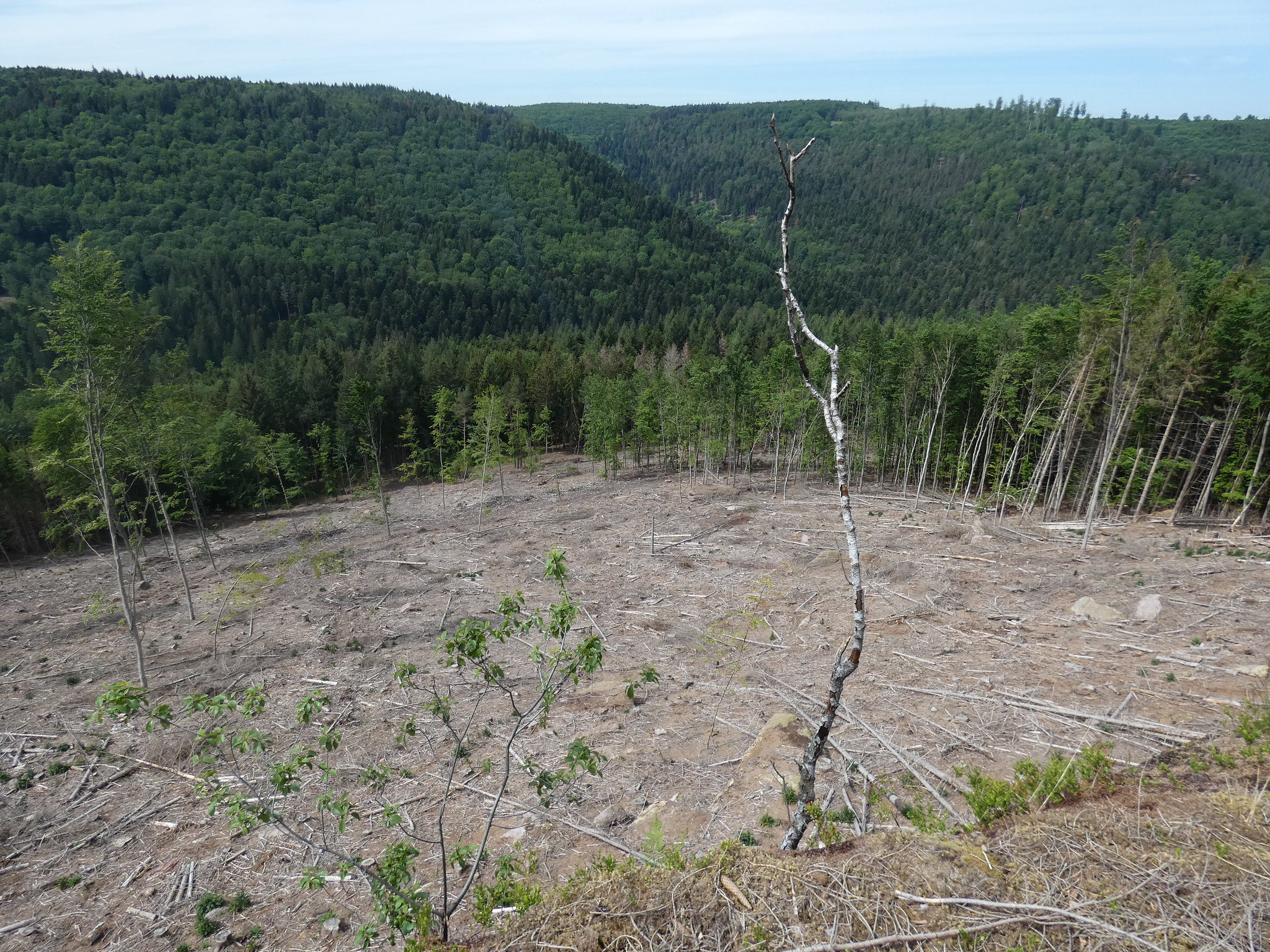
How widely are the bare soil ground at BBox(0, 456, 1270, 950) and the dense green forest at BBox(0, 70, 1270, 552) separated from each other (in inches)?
152

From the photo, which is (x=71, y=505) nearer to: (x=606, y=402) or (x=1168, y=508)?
(x=606, y=402)

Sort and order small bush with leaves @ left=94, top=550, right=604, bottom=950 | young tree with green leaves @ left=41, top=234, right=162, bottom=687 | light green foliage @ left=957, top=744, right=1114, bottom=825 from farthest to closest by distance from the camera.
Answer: young tree with green leaves @ left=41, top=234, right=162, bottom=687 < light green foliage @ left=957, top=744, right=1114, bottom=825 < small bush with leaves @ left=94, top=550, right=604, bottom=950

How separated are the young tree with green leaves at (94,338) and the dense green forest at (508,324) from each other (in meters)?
0.08

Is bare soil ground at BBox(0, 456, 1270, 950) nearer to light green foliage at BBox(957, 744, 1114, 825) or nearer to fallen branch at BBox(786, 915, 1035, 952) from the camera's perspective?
light green foliage at BBox(957, 744, 1114, 825)

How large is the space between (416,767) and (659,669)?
5979mm

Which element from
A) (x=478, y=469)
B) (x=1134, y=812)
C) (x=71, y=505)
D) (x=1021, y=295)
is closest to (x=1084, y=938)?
(x=1134, y=812)

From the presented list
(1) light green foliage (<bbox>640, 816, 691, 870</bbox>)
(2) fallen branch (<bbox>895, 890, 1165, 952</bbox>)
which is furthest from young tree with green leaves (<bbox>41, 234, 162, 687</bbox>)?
(2) fallen branch (<bbox>895, 890, 1165, 952</bbox>)

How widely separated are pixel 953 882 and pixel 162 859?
428 inches

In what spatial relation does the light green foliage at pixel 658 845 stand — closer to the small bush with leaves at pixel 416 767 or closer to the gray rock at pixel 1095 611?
the small bush with leaves at pixel 416 767

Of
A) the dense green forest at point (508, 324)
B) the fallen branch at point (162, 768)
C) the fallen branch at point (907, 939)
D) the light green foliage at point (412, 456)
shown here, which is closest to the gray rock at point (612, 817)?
the fallen branch at point (907, 939)

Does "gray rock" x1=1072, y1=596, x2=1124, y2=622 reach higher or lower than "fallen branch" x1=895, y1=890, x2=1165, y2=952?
lower

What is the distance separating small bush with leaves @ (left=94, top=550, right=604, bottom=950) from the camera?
488 centimetres

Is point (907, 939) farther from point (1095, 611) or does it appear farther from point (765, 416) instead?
point (765, 416)

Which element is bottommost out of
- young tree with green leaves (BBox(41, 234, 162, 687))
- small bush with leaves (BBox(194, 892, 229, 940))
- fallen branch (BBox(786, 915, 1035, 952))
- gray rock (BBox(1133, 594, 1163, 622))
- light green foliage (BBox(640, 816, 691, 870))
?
small bush with leaves (BBox(194, 892, 229, 940))
